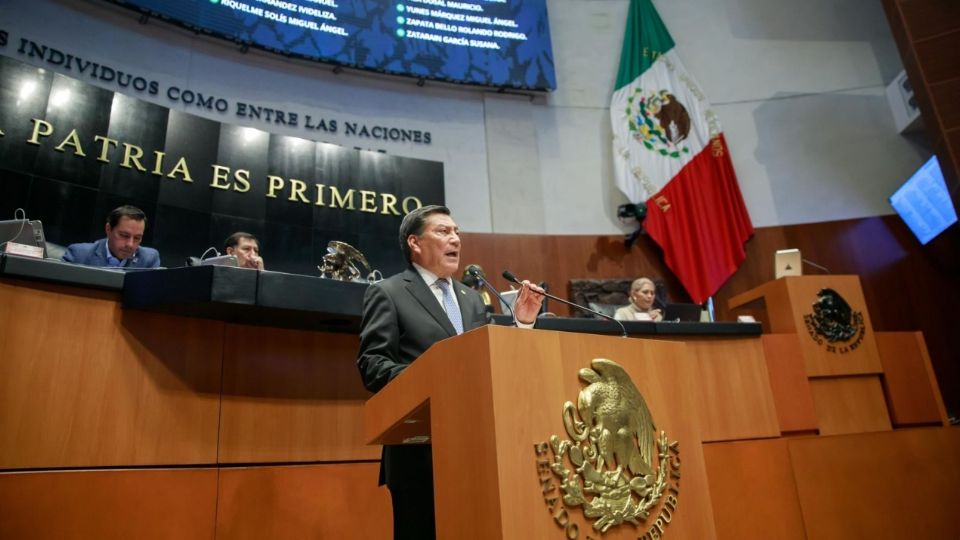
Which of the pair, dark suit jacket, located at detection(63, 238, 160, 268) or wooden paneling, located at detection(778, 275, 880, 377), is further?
wooden paneling, located at detection(778, 275, 880, 377)

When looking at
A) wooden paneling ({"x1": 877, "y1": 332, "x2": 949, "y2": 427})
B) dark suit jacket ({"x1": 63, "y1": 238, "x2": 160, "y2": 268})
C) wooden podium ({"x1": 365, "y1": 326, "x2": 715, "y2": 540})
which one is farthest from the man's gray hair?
wooden paneling ({"x1": 877, "y1": 332, "x2": 949, "y2": 427})

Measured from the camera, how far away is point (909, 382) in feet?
13.4

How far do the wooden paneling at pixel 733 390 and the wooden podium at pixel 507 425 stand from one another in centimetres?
199

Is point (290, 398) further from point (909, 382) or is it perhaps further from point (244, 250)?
point (909, 382)

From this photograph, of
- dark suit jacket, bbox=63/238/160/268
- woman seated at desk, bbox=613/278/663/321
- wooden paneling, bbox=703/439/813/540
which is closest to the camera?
wooden paneling, bbox=703/439/813/540

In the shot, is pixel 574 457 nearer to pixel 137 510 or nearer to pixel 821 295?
pixel 137 510

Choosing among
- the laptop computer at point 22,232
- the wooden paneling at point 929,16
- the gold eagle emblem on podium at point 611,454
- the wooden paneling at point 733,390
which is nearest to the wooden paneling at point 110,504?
the laptop computer at point 22,232

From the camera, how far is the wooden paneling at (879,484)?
3209 millimetres

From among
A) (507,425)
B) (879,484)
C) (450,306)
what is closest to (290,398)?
(450,306)

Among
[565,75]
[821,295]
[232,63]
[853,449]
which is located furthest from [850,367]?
[232,63]

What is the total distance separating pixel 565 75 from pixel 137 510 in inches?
245

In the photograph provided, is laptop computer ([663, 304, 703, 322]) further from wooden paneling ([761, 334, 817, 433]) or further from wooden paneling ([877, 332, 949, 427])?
wooden paneling ([877, 332, 949, 427])

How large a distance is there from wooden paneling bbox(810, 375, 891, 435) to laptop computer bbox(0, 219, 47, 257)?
4.07 meters

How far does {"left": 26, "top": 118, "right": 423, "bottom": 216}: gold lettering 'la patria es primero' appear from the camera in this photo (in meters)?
4.48
